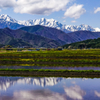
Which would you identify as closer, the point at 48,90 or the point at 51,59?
the point at 48,90

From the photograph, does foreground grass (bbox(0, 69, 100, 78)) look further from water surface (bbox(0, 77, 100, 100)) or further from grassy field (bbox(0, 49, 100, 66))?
grassy field (bbox(0, 49, 100, 66))

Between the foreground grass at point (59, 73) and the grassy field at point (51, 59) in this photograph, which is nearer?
the foreground grass at point (59, 73)

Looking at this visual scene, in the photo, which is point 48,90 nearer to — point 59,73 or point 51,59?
point 59,73

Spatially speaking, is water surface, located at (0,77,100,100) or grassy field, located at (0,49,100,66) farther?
grassy field, located at (0,49,100,66)

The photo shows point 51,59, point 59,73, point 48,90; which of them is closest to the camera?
point 48,90

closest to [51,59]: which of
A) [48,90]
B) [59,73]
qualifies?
[59,73]

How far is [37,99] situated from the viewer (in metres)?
22.6

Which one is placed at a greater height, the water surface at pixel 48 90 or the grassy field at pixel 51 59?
the grassy field at pixel 51 59

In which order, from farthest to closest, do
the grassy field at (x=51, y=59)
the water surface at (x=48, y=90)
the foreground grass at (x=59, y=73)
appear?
1. the grassy field at (x=51, y=59)
2. the foreground grass at (x=59, y=73)
3. the water surface at (x=48, y=90)

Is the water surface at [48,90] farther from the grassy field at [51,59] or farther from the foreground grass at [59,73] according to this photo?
the grassy field at [51,59]

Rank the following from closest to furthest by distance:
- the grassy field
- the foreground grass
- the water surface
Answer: the water surface < the foreground grass < the grassy field

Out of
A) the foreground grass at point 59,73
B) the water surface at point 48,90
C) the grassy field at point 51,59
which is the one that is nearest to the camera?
the water surface at point 48,90

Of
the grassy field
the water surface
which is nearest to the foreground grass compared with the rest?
the water surface

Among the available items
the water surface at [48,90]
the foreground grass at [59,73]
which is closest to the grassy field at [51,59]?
the foreground grass at [59,73]
